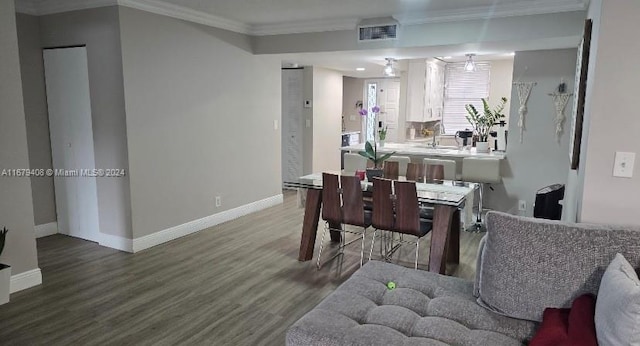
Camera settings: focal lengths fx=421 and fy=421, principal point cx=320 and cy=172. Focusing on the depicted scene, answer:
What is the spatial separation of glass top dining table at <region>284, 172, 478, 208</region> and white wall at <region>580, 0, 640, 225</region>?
128 centimetres

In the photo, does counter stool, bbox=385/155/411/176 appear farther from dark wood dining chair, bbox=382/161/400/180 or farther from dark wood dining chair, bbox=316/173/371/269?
dark wood dining chair, bbox=316/173/371/269

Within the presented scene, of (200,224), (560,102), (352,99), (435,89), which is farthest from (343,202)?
(352,99)

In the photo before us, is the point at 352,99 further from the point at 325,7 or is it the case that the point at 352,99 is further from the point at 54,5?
the point at 54,5

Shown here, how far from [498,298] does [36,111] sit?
4856 mm

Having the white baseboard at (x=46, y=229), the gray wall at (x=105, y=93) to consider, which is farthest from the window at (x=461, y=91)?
the white baseboard at (x=46, y=229)

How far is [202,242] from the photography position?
4641 mm

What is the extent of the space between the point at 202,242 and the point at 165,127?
1.31 m

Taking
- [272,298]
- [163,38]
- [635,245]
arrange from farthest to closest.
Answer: [163,38] < [272,298] < [635,245]

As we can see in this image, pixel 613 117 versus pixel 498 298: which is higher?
pixel 613 117

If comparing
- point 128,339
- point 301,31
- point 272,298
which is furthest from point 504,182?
point 128,339

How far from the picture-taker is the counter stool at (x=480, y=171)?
504cm

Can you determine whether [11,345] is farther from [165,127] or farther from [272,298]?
[165,127]

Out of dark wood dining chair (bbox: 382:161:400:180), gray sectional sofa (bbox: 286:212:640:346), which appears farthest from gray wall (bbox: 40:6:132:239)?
gray sectional sofa (bbox: 286:212:640:346)

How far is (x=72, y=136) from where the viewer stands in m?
4.50
